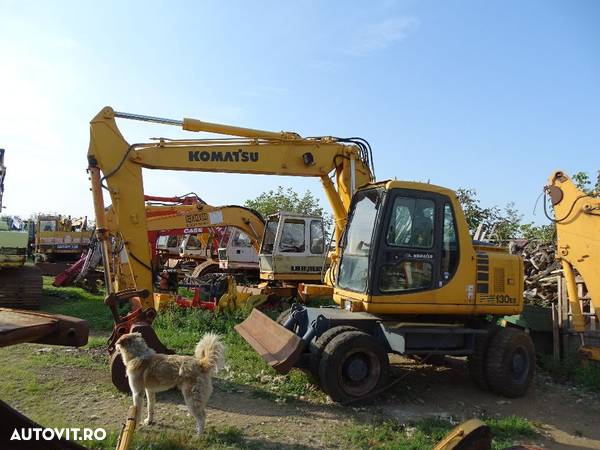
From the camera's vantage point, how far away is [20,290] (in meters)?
12.7

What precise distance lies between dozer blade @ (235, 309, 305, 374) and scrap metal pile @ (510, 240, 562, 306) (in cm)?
602

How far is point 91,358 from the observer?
764 cm

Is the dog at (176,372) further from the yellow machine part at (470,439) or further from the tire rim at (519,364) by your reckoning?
the tire rim at (519,364)

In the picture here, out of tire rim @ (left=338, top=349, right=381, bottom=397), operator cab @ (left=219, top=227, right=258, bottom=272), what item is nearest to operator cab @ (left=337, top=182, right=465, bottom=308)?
tire rim @ (left=338, top=349, right=381, bottom=397)

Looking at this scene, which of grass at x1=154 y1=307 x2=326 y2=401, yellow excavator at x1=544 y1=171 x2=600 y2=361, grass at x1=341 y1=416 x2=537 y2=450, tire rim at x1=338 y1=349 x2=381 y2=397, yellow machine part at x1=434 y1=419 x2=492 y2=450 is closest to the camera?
yellow machine part at x1=434 y1=419 x2=492 y2=450

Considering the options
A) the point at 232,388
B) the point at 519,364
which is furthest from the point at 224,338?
the point at 519,364

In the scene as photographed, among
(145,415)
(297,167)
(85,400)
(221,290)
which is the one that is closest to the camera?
(145,415)

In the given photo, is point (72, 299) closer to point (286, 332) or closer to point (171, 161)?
point (171, 161)

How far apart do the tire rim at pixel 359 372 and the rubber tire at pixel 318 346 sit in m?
0.28

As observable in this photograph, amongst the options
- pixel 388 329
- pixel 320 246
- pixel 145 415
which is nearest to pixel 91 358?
pixel 145 415

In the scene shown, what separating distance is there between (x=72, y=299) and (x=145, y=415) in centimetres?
1019

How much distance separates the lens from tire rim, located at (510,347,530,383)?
707 centimetres

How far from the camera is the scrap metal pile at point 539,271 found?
10.4 meters

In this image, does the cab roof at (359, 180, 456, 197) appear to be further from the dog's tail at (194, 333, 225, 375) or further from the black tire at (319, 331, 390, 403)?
the dog's tail at (194, 333, 225, 375)
